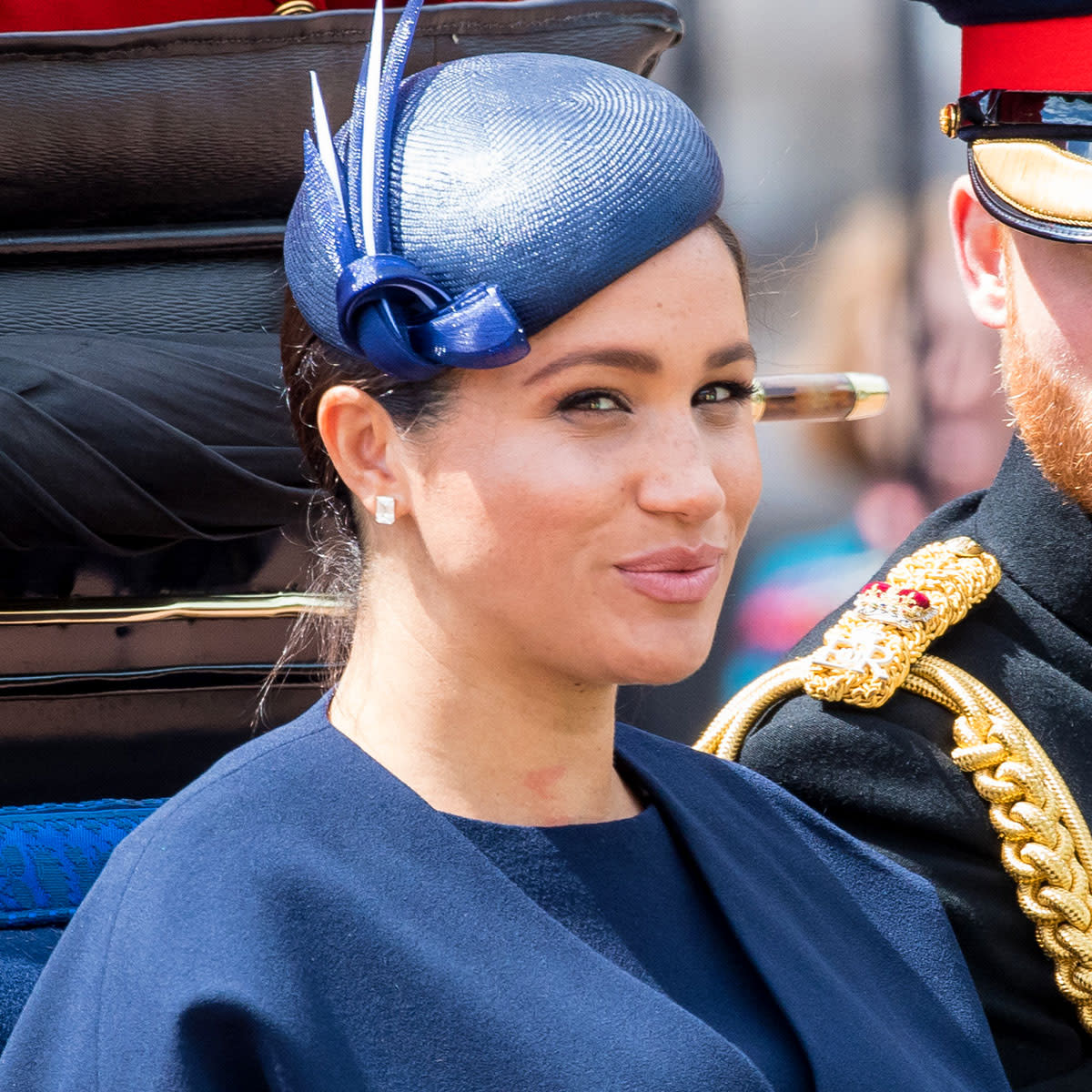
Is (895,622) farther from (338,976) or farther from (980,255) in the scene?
(338,976)

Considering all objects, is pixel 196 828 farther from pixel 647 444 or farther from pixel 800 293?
pixel 800 293

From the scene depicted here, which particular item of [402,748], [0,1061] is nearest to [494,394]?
[402,748]

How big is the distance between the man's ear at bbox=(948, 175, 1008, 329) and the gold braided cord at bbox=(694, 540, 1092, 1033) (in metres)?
0.27

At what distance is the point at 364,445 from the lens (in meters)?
1.23

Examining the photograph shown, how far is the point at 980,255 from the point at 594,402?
710 millimetres

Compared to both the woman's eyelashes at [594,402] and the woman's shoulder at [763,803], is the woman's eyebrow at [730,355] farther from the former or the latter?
the woman's shoulder at [763,803]

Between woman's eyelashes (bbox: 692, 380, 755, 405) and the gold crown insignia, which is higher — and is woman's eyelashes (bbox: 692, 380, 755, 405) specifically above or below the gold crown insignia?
above

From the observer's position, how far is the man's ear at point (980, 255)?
5.42 ft

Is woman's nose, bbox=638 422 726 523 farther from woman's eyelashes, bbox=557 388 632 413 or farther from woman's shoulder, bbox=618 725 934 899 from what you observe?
woman's shoulder, bbox=618 725 934 899

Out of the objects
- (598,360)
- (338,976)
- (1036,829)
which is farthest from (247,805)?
(1036,829)

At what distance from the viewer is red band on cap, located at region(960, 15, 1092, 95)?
158 centimetres

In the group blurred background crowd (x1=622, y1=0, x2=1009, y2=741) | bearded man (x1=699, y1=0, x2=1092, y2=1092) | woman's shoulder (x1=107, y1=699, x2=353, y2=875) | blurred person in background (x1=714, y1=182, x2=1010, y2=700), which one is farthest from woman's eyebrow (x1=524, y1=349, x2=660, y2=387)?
blurred person in background (x1=714, y1=182, x2=1010, y2=700)

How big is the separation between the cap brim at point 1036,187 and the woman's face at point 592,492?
49 centimetres

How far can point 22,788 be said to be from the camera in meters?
1.60
